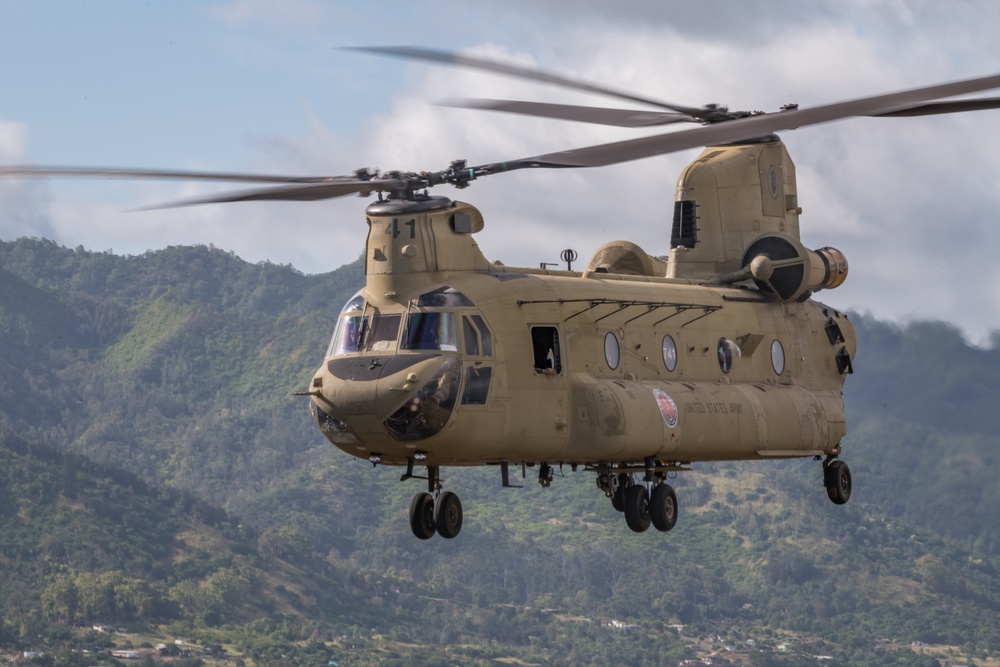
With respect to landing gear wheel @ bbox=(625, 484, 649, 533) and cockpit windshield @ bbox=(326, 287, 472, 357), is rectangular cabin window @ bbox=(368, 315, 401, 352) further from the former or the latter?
Answer: landing gear wheel @ bbox=(625, 484, 649, 533)

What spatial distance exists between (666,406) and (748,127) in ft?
28.8

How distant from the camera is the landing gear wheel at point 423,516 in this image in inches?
1249

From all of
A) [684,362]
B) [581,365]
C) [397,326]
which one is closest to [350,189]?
[397,326]

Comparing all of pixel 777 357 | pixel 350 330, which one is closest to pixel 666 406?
pixel 777 357

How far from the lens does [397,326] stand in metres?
30.5

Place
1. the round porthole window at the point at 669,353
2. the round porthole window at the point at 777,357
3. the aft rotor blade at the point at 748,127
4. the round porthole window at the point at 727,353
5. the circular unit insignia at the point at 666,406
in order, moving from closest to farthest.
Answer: the aft rotor blade at the point at 748,127
the circular unit insignia at the point at 666,406
the round porthole window at the point at 669,353
the round porthole window at the point at 727,353
the round porthole window at the point at 777,357

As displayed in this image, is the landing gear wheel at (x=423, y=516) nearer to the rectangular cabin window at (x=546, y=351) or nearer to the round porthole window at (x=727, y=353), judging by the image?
the rectangular cabin window at (x=546, y=351)

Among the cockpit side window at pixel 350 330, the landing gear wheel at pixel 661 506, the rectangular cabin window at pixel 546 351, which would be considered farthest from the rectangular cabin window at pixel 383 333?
the landing gear wheel at pixel 661 506

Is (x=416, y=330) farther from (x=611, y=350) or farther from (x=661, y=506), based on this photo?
(x=661, y=506)

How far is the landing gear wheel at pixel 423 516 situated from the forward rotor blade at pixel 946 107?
34.9 ft

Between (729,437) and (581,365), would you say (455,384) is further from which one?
(729,437)

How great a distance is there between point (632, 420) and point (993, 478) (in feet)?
221

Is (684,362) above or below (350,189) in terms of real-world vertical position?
below

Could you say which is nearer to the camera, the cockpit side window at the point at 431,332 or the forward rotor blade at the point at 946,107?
the forward rotor blade at the point at 946,107
